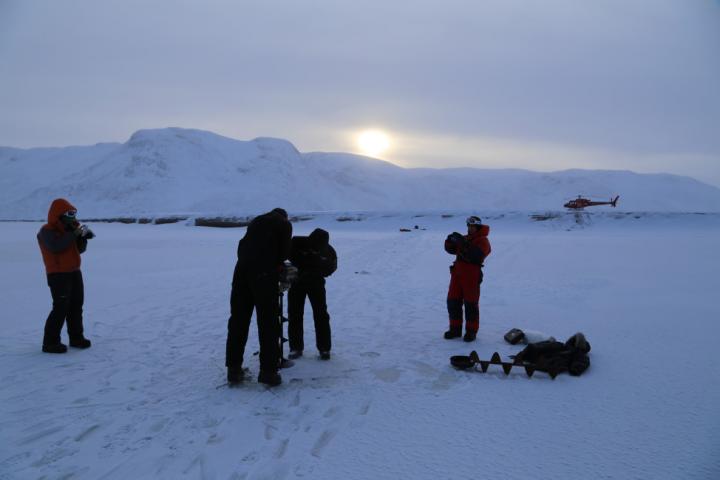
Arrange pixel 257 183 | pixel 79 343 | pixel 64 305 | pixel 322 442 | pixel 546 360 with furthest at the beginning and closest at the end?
pixel 257 183 → pixel 79 343 → pixel 64 305 → pixel 546 360 → pixel 322 442

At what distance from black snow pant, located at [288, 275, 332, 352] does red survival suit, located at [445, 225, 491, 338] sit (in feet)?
6.37

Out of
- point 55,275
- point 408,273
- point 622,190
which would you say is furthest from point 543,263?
point 622,190

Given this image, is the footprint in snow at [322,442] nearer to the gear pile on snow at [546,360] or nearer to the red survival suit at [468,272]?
the gear pile on snow at [546,360]

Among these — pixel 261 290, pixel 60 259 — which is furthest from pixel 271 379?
pixel 60 259

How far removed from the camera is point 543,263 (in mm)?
16266

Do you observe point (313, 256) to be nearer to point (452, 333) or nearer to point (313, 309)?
point (313, 309)

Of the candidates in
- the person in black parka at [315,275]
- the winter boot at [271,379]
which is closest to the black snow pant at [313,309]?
Result: the person in black parka at [315,275]

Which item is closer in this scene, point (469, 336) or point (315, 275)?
point (315, 275)

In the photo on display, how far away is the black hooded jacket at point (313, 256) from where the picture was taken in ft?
20.2

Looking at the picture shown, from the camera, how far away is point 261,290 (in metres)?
5.18

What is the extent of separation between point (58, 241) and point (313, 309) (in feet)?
10.7

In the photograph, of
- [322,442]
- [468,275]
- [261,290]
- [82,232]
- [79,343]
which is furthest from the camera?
[468,275]

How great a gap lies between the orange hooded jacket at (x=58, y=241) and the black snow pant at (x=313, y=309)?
2816 mm

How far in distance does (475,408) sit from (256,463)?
7.01 ft
